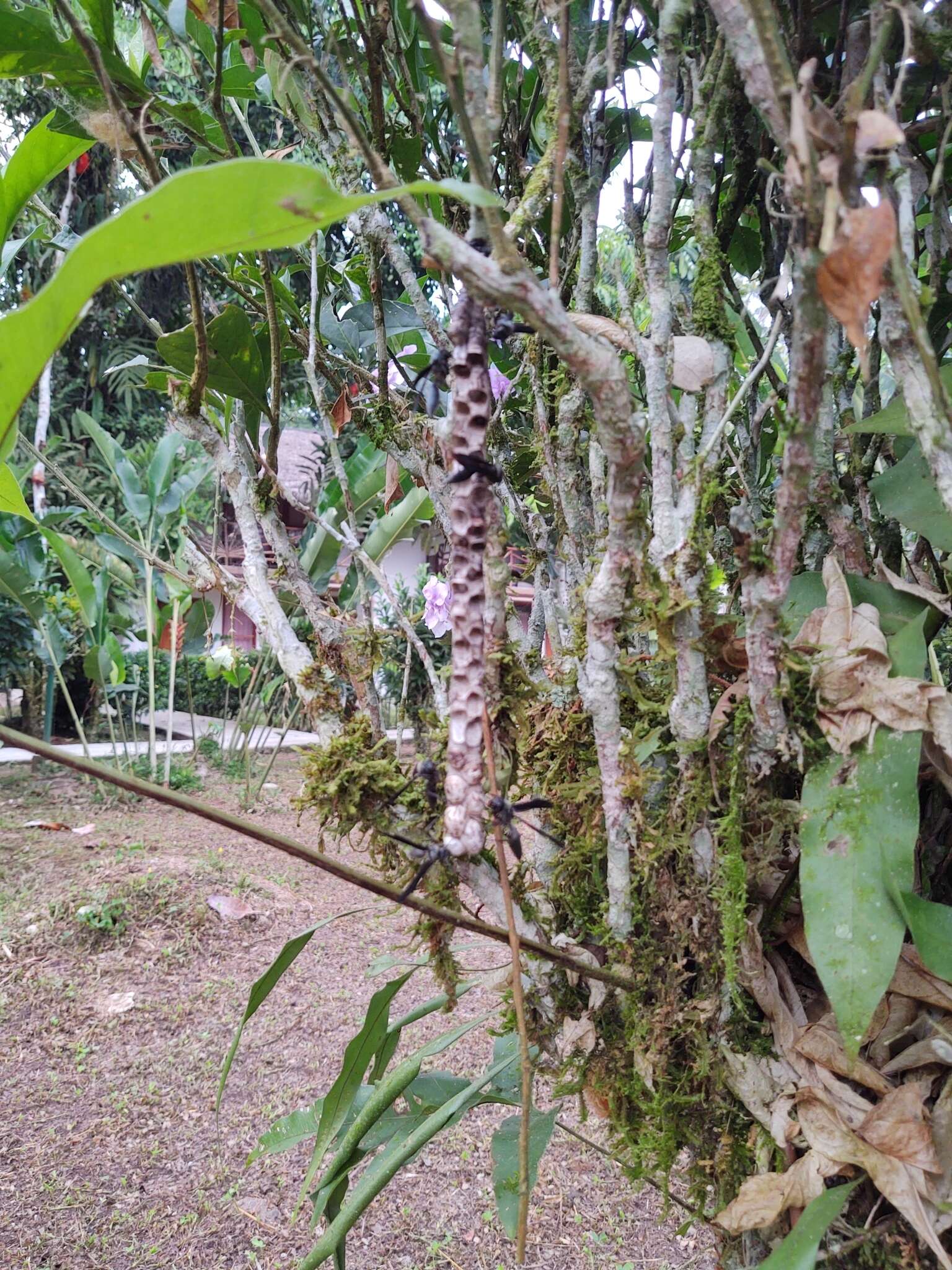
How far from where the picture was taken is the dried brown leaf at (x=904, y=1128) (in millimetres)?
323

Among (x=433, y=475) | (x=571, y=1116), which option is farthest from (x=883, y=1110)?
(x=571, y=1116)

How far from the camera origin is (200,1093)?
1.51m

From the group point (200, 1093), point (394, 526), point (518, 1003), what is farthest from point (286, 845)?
point (200, 1093)

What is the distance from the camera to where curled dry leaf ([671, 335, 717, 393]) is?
361 mm

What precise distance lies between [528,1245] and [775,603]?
124 centimetres

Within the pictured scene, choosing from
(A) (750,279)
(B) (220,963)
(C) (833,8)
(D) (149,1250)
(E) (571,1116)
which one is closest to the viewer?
(C) (833,8)

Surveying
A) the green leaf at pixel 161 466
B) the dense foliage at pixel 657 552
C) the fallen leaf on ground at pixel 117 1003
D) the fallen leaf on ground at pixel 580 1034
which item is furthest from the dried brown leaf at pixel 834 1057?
the green leaf at pixel 161 466

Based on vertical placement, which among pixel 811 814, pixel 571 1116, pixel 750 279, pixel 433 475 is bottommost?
pixel 571 1116

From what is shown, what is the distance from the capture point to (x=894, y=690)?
323mm

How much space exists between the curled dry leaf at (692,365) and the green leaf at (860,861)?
139 millimetres

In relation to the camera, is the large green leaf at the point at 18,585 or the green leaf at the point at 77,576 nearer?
the green leaf at the point at 77,576

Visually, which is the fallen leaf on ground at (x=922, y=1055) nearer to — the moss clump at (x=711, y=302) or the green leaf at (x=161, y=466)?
the moss clump at (x=711, y=302)

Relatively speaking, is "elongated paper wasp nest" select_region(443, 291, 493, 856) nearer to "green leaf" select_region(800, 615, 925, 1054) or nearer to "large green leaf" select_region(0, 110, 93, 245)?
"green leaf" select_region(800, 615, 925, 1054)

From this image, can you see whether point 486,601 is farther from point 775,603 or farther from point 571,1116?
point 571,1116
